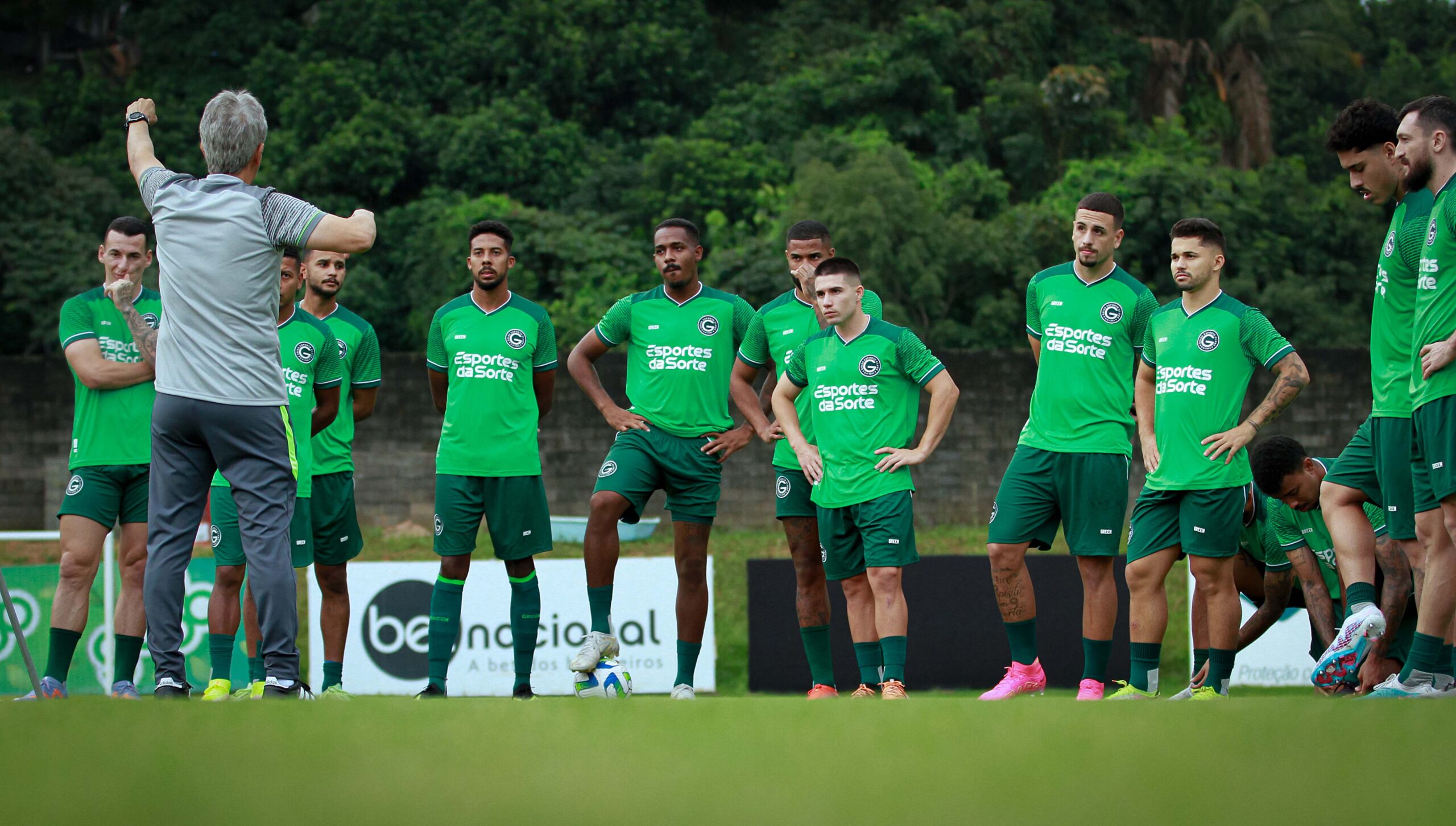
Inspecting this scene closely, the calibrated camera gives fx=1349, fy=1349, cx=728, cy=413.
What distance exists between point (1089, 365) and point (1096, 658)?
57.7 inches

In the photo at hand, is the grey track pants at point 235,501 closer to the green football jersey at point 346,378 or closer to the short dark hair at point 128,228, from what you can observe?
the short dark hair at point 128,228

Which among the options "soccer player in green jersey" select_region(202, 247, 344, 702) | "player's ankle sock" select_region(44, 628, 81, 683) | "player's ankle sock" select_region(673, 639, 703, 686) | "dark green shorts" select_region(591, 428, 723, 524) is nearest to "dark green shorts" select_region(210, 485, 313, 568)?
"soccer player in green jersey" select_region(202, 247, 344, 702)

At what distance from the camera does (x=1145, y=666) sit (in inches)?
254

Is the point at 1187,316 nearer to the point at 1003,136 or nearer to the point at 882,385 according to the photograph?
the point at 882,385

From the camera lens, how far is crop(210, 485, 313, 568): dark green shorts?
23.4 ft

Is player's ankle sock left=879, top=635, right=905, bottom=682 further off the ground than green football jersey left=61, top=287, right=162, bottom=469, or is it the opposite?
green football jersey left=61, top=287, right=162, bottom=469

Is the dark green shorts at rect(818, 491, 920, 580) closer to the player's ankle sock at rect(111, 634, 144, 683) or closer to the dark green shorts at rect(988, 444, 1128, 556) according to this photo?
the dark green shorts at rect(988, 444, 1128, 556)

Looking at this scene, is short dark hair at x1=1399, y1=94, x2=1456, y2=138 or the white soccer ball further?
the white soccer ball

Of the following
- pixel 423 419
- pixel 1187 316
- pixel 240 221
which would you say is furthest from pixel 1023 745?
pixel 423 419

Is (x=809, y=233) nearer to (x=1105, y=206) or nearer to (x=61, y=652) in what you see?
(x=1105, y=206)

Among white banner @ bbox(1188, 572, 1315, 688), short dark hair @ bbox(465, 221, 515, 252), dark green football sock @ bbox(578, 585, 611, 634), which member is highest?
short dark hair @ bbox(465, 221, 515, 252)

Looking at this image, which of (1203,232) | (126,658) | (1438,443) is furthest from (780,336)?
(126,658)

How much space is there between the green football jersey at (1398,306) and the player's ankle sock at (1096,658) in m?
1.77

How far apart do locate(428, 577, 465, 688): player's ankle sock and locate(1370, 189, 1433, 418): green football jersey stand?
15.0 ft
